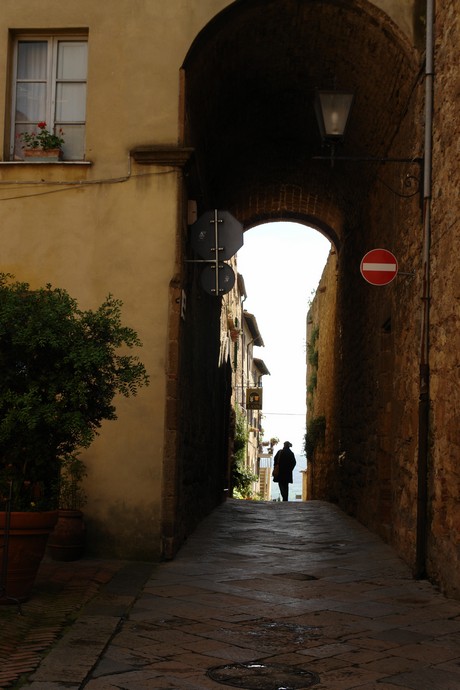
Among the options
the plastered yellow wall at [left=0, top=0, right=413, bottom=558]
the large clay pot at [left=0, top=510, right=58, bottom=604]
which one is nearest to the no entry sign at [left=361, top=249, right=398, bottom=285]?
the plastered yellow wall at [left=0, top=0, right=413, bottom=558]

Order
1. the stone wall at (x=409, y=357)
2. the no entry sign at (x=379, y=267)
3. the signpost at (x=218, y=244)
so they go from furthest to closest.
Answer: the signpost at (x=218, y=244) → the no entry sign at (x=379, y=267) → the stone wall at (x=409, y=357)

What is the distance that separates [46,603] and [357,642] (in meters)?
2.14

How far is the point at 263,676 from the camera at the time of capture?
4.16 meters

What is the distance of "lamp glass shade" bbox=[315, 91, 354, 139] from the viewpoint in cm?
778

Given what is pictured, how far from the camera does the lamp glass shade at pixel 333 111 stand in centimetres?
778

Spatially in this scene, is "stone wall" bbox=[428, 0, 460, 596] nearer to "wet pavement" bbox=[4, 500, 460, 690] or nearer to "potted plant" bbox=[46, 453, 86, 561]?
"wet pavement" bbox=[4, 500, 460, 690]

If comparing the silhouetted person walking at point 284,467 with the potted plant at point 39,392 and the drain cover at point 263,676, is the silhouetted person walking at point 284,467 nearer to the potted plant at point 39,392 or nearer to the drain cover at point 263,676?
the potted plant at point 39,392

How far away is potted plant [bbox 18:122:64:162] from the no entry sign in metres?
3.28

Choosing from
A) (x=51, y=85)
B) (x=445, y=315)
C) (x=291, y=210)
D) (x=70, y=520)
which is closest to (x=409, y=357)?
(x=445, y=315)

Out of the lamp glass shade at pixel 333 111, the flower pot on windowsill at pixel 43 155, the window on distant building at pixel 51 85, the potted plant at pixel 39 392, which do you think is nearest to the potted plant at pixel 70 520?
the potted plant at pixel 39 392

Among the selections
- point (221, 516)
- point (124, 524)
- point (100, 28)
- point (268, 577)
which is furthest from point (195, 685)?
point (221, 516)

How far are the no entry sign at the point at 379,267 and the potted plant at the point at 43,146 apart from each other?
328cm

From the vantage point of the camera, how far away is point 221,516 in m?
12.4

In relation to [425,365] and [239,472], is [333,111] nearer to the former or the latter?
[425,365]
